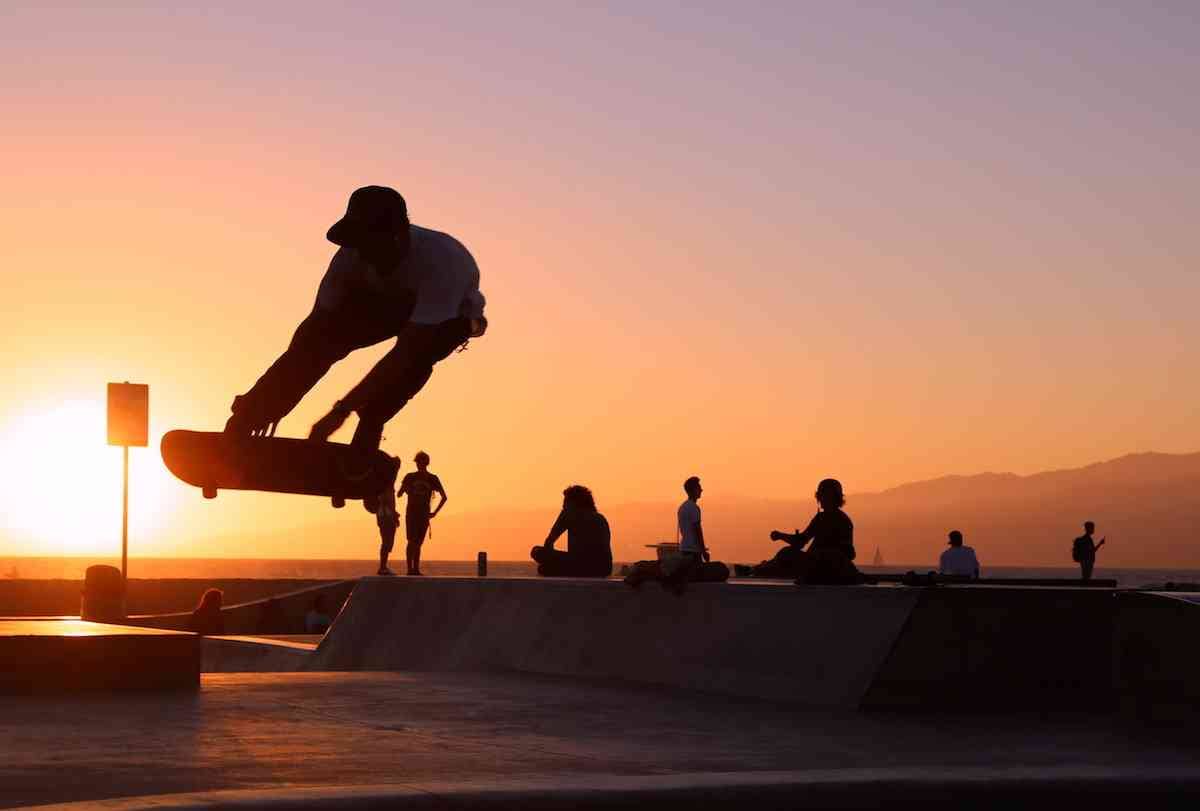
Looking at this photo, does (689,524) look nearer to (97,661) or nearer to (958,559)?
(958,559)

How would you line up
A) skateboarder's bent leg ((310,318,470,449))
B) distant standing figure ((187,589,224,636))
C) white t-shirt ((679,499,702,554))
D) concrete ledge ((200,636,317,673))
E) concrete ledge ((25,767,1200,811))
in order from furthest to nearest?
distant standing figure ((187,589,224,636)) → concrete ledge ((200,636,317,673)) → white t-shirt ((679,499,702,554)) → skateboarder's bent leg ((310,318,470,449)) → concrete ledge ((25,767,1200,811))

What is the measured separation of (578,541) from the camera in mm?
17609

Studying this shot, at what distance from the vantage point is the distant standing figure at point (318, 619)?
2911 cm

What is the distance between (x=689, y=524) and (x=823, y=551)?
680 cm

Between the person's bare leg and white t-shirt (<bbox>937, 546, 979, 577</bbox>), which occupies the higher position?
the person's bare leg

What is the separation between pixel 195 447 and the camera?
9.84m

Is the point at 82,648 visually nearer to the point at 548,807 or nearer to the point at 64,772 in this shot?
the point at 64,772

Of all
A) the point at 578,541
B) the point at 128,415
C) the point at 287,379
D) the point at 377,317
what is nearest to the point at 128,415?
the point at 128,415

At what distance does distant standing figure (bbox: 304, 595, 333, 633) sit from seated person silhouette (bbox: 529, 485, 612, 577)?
11906 mm

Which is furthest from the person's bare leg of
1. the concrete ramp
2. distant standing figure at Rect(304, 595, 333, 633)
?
distant standing figure at Rect(304, 595, 333, 633)

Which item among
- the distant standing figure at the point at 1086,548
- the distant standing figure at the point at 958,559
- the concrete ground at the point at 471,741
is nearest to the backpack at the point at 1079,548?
the distant standing figure at the point at 1086,548

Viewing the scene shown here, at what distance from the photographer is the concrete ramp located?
38.9 ft

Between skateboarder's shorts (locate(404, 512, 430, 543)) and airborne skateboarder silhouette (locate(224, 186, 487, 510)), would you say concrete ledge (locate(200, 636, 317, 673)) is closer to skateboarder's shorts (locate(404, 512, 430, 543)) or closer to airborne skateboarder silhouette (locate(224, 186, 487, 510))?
skateboarder's shorts (locate(404, 512, 430, 543))

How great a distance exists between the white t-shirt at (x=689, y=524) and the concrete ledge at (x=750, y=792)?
37.7 ft
